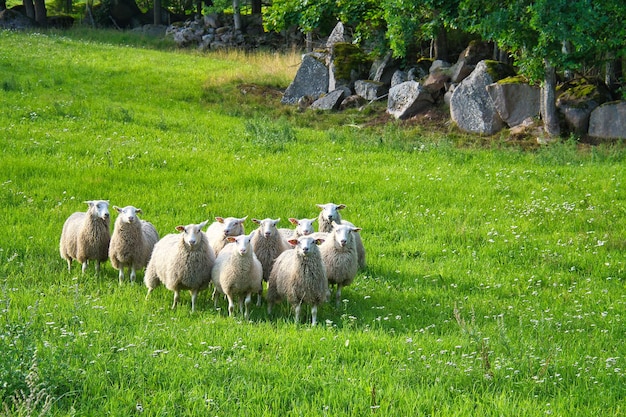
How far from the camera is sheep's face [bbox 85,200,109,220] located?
10891 millimetres

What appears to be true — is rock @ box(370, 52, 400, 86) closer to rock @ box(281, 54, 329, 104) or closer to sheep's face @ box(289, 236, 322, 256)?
rock @ box(281, 54, 329, 104)

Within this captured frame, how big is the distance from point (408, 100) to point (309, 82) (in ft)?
16.6

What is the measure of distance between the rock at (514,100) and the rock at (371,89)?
192 inches

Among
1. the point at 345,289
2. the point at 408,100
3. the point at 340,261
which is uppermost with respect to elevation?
the point at 408,100

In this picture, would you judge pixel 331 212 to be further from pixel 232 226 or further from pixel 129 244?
pixel 129 244

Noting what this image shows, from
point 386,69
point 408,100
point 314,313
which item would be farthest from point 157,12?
point 314,313

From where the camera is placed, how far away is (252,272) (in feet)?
31.1

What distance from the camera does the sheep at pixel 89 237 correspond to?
36.0ft

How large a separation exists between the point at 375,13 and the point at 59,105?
11.3m

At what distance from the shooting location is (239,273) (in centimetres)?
938

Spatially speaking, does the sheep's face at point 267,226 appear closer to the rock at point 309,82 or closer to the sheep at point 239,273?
the sheep at point 239,273

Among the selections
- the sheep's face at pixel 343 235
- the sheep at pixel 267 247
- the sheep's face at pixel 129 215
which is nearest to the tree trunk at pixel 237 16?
the sheep's face at pixel 129 215

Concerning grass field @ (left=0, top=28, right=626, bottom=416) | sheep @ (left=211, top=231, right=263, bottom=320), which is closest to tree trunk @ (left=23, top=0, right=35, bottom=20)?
grass field @ (left=0, top=28, right=626, bottom=416)

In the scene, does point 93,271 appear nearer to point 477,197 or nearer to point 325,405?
point 325,405
